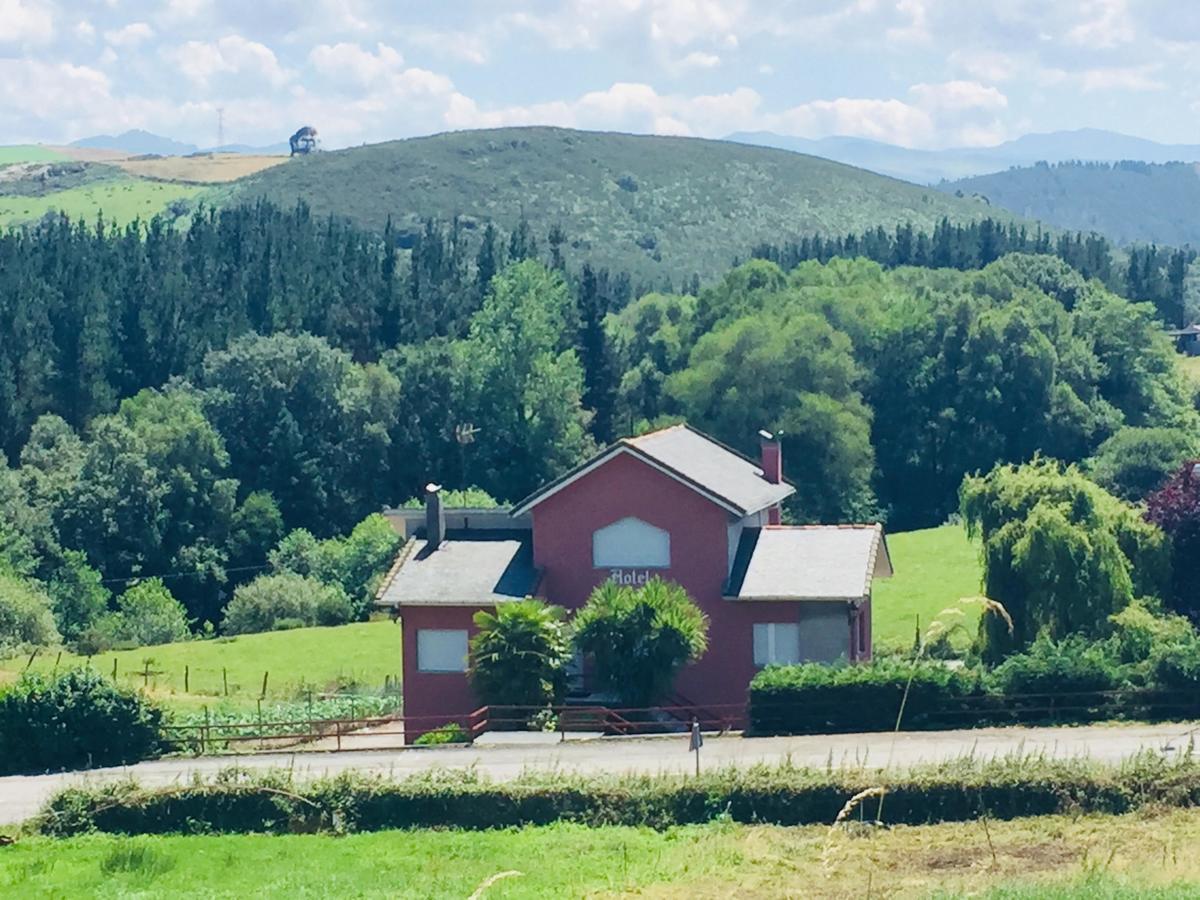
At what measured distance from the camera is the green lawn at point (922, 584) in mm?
58469

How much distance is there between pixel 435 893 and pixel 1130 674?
15884 mm

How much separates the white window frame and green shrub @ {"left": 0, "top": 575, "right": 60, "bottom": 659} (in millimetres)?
33785

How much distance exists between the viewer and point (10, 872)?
27.9m

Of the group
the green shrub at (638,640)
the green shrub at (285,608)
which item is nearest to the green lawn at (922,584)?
the green shrub at (638,640)

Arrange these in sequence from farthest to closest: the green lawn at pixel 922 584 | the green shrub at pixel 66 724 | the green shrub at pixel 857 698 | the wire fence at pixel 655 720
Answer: the green lawn at pixel 922 584
the green shrub at pixel 66 724
the green shrub at pixel 857 698
the wire fence at pixel 655 720

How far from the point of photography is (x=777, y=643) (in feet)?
143

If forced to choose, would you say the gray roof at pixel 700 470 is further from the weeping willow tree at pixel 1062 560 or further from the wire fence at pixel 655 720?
the weeping willow tree at pixel 1062 560

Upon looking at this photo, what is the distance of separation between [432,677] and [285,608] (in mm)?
34449

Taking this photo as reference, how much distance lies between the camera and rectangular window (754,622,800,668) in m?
43.3

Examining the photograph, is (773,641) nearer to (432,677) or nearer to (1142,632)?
(432,677)

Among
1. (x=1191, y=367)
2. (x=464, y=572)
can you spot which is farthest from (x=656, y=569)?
(x=1191, y=367)

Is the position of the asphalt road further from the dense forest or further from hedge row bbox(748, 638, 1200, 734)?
the dense forest

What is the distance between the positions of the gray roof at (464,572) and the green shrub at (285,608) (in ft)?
99.6

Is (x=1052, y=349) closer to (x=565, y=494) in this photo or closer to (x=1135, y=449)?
(x=1135, y=449)
